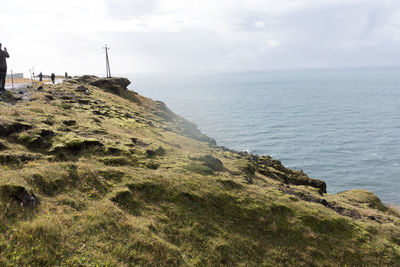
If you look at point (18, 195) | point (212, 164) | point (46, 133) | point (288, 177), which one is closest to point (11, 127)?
point (46, 133)

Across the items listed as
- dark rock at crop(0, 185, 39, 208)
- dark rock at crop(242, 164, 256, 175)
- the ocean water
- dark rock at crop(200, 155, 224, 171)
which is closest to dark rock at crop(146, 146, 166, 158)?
dark rock at crop(200, 155, 224, 171)

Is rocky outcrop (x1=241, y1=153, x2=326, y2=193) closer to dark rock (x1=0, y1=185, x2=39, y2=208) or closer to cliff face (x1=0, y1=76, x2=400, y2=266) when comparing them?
cliff face (x1=0, y1=76, x2=400, y2=266)

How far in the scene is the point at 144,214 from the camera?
16766mm

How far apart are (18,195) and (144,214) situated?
21.8 feet

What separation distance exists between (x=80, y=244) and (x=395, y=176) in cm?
7806

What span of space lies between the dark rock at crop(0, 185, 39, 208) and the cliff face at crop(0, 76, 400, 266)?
5 cm

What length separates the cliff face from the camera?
12469mm

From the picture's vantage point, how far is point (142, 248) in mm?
13547

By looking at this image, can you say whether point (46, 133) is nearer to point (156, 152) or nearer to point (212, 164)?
point (156, 152)

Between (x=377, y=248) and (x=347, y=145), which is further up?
(x=377, y=248)

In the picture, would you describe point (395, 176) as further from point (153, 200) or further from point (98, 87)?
point (98, 87)

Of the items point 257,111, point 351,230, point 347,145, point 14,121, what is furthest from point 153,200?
point 257,111

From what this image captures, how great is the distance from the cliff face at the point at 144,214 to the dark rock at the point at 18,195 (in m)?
0.05

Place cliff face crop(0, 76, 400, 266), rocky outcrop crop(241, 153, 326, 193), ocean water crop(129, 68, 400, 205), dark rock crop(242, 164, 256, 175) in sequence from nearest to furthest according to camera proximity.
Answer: cliff face crop(0, 76, 400, 266) → dark rock crop(242, 164, 256, 175) → rocky outcrop crop(241, 153, 326, 193) → ocean water crop(129, 68, 400, 205)
